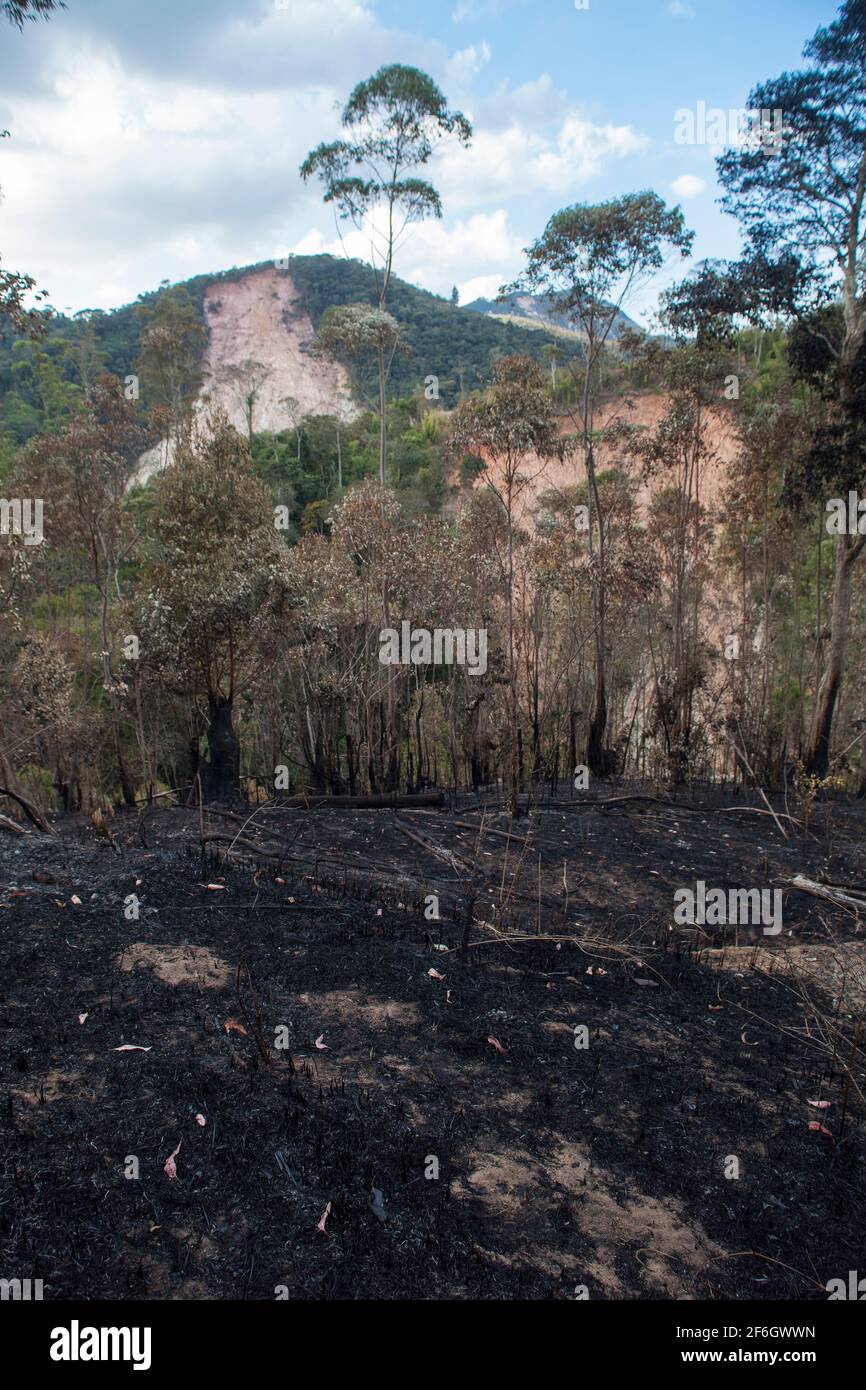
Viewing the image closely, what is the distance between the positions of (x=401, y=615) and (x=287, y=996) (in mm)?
8222

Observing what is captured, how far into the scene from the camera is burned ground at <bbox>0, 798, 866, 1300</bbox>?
2.45 m

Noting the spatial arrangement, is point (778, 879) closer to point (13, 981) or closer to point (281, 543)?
point (13, 981)

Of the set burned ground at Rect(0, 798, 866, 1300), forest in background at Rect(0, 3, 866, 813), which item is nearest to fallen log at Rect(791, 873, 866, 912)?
burned ground at Rect(0, 798, 866, 1300)

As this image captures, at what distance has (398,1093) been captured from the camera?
329 cm

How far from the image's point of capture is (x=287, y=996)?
4.09 meters

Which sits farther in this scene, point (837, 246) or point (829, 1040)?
point (837, 246)

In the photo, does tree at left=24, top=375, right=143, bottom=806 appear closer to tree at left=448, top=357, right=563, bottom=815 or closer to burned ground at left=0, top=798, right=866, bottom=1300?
tree at left=448, top=357, right=563, bottom=815

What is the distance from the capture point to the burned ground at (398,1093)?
96.4 inches

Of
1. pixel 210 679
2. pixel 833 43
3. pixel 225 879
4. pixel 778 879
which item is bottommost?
pixel 778 879

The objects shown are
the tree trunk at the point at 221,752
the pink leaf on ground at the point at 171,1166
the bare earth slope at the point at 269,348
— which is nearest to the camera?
the pink leaf on ground at the point at 171,1166

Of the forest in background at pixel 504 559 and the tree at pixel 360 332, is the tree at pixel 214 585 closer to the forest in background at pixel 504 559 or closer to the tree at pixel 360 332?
the forest in background at pixel 504 559

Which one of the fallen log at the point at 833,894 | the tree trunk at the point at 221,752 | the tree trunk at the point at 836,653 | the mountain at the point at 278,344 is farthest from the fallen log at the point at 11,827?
the mountain at the point at 278,344
